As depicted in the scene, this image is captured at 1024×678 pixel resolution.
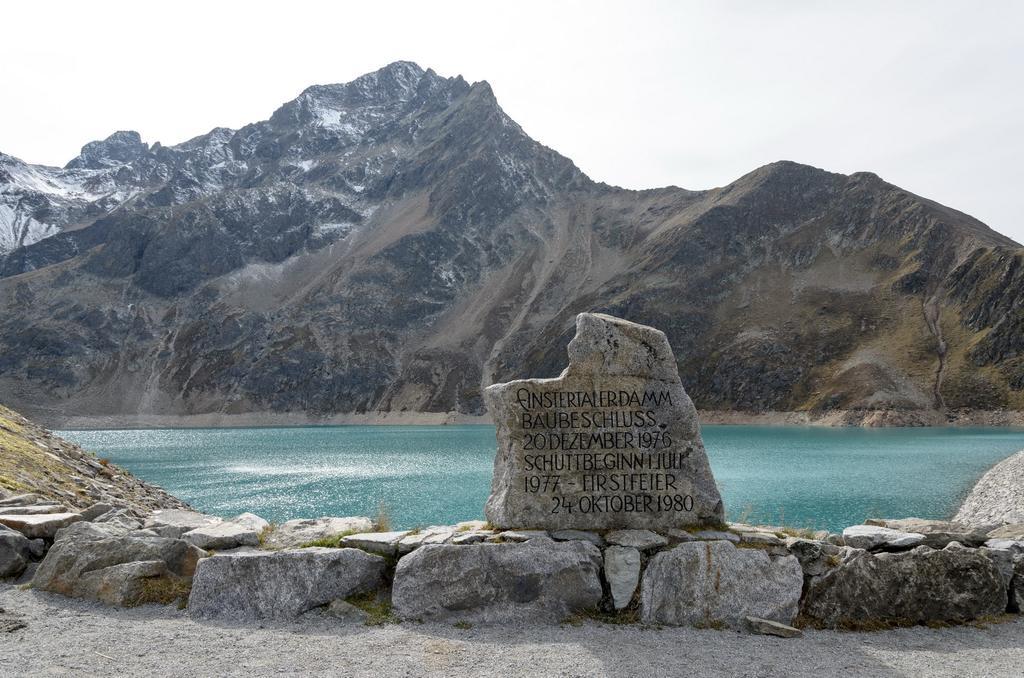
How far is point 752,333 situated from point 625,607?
158 metres

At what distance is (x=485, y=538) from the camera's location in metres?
10.8

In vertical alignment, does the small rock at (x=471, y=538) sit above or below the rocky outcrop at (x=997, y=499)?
above

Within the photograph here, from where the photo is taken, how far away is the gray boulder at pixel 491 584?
10.2 m

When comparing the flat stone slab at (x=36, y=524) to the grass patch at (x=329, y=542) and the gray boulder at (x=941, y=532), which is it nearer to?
the grass patch at (x=329, y=542)

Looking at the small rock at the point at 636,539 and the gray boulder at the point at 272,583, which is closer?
the gray boulder at the point at 272,583

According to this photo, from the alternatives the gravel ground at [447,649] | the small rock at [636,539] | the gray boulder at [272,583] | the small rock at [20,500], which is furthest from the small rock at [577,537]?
the small rock at [20,500]

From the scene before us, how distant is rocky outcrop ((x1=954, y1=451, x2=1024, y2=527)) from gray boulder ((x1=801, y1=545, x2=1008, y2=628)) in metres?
18.8

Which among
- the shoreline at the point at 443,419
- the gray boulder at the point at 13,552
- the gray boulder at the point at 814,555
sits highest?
the gray boulder at the point at 814,555

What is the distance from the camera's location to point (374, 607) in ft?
33.8

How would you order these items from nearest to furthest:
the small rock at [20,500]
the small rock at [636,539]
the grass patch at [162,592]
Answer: the grass patch at [162,592]
the small rock at [636,539]
the small rock at [20,500]

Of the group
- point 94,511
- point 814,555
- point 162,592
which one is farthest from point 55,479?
point 814,555

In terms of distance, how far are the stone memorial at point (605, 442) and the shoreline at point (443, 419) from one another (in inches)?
4778

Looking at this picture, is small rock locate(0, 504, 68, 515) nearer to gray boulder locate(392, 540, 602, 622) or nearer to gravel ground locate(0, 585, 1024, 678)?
gravel ground locate(0, 585, 1024, 678)

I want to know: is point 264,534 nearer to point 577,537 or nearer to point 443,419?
point 577,537
